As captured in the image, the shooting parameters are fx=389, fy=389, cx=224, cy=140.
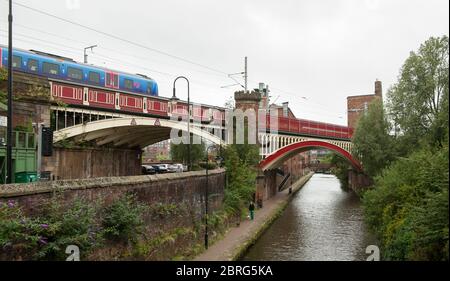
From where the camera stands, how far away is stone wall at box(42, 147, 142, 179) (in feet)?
67.7

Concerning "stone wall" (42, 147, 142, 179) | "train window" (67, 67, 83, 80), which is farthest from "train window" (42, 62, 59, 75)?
"stone wall" (42, 147, 142, 179)

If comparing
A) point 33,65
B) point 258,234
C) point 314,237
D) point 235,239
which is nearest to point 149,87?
point 33,65

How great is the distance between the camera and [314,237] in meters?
25.0

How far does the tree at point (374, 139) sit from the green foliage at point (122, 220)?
24434 millimetres

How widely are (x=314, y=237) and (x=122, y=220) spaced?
15640 mm

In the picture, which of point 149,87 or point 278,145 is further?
point 278,145

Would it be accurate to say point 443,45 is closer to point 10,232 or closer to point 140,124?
point 140,124

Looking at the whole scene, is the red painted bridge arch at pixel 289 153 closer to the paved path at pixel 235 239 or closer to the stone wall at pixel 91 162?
the paved path at pixel 235 239

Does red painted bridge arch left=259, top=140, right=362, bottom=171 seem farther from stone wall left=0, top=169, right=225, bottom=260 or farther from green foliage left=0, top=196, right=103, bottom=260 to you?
green foliage left=0, top=196, right=103, bottom=260

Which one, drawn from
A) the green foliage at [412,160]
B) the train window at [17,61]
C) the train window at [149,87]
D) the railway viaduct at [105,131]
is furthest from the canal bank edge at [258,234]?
the train window at [17,61]

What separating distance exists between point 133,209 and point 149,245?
2064mm

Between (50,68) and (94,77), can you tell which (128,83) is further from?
(50,68)

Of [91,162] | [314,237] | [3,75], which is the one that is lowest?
[314,237]

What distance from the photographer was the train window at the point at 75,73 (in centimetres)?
2314
